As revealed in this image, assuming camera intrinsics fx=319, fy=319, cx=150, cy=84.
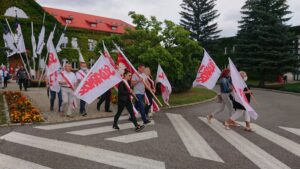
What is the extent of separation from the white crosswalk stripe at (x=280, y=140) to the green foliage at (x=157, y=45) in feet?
22.9

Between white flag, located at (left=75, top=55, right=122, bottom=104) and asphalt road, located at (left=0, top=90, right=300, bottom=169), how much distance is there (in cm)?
95

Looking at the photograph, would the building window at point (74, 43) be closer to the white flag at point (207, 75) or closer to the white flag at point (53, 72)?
the white flag at point (53, 72)

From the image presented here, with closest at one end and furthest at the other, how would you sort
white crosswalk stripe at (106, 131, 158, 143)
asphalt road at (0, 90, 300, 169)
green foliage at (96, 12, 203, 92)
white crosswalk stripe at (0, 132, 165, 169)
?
white crosswalk stripe at (0, 132, 165, 169)
asphalt road at (0, 90, 300, 169)
white crosswalk stripe at (106, 131, 158, 143)
green foliage at (96, 12, 203, 92)

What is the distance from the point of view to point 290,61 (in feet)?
99.3

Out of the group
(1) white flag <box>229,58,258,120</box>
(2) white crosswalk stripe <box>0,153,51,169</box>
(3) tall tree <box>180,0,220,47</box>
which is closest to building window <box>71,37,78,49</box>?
(3) tall tree <box>180,0,220,47</box>

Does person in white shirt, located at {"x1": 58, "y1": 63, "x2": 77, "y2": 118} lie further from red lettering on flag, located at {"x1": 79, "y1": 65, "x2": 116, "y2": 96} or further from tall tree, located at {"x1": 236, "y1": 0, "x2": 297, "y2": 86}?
tall tree, located at {"x1": 236, "y1": 0, "x2": 297, "y2": 86}

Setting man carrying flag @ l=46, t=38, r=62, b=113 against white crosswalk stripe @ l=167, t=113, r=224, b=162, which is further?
man carrying flag @ l=46, t=38, r=62, b=113

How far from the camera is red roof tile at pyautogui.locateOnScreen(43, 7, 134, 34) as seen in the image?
53.6 metres

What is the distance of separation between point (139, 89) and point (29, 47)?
1371 inches

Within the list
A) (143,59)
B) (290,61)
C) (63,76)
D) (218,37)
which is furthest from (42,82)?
(218,37)

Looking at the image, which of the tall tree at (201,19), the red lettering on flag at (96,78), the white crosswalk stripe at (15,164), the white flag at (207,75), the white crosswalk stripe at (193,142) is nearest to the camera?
the white crosswalk stripe at (15,164)

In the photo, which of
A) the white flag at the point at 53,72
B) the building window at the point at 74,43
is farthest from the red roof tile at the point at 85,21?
the white flag at the point at 53,72

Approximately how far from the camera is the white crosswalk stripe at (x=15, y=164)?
5.33 meters

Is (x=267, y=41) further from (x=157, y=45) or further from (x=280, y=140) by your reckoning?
(x=280, y=140)
